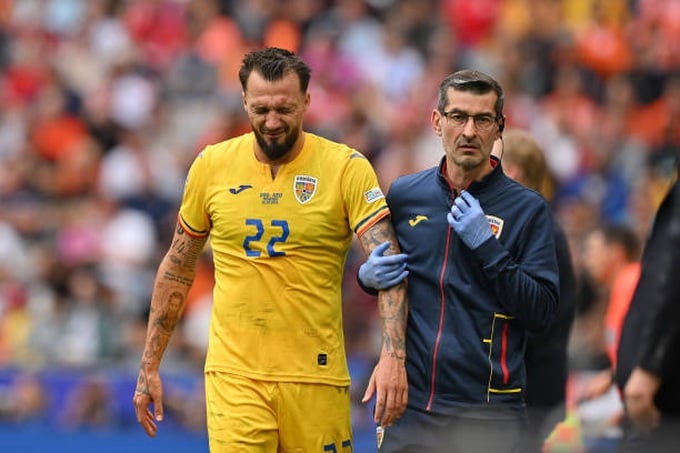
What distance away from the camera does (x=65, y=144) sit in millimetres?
15391

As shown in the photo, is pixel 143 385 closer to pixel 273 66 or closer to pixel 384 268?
pixel 384 268

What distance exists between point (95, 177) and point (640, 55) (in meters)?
6.27

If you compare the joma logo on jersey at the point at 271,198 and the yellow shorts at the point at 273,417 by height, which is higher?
the joma logo on jersey at the point at 271,198

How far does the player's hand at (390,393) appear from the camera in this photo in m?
6.22

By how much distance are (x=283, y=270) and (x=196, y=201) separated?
56 cm

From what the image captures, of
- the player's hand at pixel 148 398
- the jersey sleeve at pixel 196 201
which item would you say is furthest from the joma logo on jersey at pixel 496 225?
the player's hand at pixel 148 398

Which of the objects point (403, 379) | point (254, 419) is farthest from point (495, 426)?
point (254, 419)

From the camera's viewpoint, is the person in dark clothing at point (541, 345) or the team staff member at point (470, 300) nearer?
the team staff member at point (470, 300)

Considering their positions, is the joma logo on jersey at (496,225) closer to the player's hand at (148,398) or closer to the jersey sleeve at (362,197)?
the jersey sleeve at (362,197)

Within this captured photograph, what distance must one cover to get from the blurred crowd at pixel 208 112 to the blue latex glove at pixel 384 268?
235 inches

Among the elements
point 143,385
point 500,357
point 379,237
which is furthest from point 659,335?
point 143,385

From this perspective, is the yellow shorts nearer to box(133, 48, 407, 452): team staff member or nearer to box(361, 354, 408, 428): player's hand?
box(133, 48, 407, 452): team staff member

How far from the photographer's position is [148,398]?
22.4ft

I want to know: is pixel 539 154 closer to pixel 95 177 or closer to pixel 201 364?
pixel 201 364
